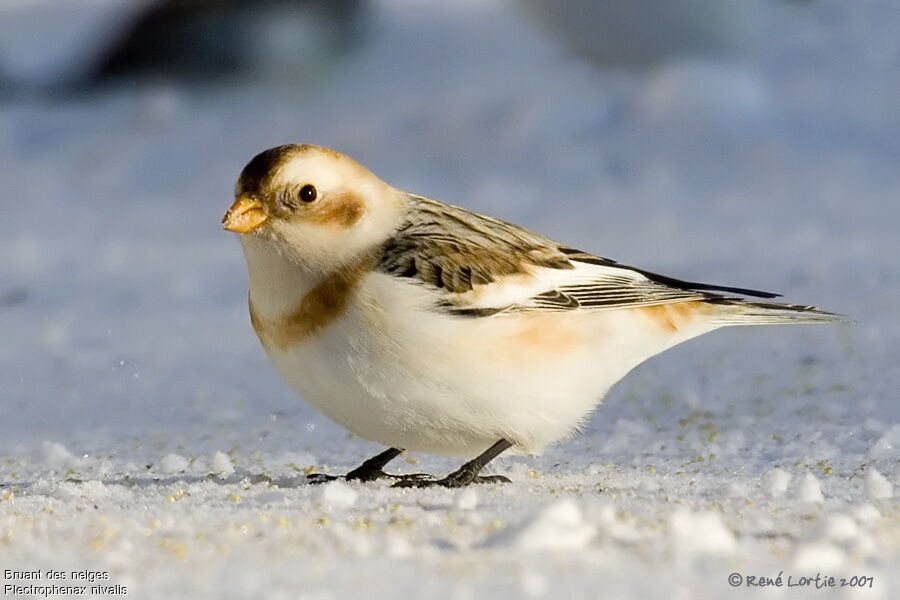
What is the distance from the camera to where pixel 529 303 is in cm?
446

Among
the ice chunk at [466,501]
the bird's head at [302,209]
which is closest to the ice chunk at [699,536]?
the ice chunk at [466,501]

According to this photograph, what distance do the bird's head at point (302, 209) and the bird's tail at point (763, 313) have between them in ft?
4.18

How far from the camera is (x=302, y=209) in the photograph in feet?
14.3

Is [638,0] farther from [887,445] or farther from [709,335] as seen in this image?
[887,445]

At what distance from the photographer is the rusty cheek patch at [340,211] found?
4.37 meters

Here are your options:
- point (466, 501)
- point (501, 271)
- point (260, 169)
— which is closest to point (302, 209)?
point (260, 169)

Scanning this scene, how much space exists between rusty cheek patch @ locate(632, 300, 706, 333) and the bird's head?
0.95 meters

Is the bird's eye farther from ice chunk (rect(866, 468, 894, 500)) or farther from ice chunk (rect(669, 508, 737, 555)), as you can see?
ice chunk (rect(866, 468, 894, 500))

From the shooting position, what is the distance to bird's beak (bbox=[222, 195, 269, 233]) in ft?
14.0

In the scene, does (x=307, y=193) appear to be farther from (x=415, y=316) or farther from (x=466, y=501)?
(x=466, y=501)

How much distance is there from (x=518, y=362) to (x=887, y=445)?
4.92 ft

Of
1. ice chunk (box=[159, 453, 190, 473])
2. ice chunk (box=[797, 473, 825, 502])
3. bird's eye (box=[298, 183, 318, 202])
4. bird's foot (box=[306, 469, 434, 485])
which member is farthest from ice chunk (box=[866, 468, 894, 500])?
ice chunk (box=[159, 453, 190, 473])

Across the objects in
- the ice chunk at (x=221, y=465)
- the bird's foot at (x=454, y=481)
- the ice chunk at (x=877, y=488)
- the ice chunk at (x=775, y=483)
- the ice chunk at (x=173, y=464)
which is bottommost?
the ice chunk at (x=173, y=464)

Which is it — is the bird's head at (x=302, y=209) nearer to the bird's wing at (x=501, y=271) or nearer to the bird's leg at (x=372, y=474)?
the bird's wing at (x=501, y=271)
